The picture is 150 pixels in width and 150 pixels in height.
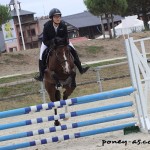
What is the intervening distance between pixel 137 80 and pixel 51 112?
5.78 meters

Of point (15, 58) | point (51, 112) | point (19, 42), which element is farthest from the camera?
point (19, 42)

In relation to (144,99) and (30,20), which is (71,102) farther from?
A: (30,20)

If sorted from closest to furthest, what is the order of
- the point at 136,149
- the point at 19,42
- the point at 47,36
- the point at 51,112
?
the point at 136,149 < the point at 47,36 < the point at 51,112 < the point at 19,42

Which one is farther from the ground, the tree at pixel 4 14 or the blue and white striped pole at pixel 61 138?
the tree at pixel 4 14

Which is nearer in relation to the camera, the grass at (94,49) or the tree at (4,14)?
the tree at (4,14)

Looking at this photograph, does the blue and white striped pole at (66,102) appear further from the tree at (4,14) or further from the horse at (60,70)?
the tree at (4,14)

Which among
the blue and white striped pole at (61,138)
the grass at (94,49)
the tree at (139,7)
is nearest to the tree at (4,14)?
the grass at (94,49)

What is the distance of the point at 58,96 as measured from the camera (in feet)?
30.6

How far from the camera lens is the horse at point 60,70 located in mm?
8133

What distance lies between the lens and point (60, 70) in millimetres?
8328

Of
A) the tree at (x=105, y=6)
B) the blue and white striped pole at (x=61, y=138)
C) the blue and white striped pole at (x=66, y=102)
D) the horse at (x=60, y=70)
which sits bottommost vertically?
the blue and white striped pole at (x=61, y=138)

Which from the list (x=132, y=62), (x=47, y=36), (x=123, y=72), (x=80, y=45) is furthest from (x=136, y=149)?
(x=80, y=45)

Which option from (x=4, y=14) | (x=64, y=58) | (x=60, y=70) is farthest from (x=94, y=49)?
(x=64, y=58)

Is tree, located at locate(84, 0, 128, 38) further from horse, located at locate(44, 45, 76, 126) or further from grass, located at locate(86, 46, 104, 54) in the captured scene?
horse, located at locate(44, 45, 76, 126)
